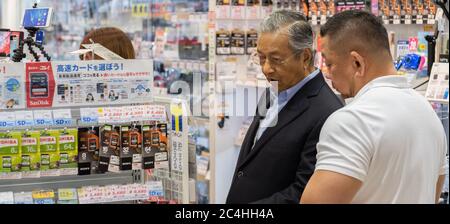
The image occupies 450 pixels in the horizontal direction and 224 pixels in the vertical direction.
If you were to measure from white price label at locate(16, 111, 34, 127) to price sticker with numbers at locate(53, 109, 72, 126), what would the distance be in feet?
0.32

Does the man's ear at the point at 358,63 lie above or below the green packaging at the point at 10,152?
above

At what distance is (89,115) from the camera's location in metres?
2.86

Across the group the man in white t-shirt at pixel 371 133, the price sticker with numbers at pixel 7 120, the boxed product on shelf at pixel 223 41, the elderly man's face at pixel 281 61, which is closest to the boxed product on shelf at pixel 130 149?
the price sticker with numbers at pixel 7 120

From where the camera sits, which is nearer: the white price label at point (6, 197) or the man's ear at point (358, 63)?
the man's ear at point (358, 63)

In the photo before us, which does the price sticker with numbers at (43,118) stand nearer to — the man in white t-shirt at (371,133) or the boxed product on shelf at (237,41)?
the man in white t-shirt at (371,133)

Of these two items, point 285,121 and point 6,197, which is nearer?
point 285,121

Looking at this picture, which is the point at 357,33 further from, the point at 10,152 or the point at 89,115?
the point at 10,152

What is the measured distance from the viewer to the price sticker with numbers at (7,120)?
9.03 feet

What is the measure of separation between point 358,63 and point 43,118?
144 cm

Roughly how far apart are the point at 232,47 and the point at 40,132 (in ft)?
9.66

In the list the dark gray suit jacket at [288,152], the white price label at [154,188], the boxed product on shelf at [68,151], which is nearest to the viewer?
the dark gray suit jacket at [288,152]

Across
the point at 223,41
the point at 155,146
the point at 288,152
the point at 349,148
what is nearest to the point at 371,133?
the point at 349,148

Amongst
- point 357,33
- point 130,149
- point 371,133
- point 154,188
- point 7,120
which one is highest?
point 357,33

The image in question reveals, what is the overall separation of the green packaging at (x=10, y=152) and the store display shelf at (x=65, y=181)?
0.06 m
